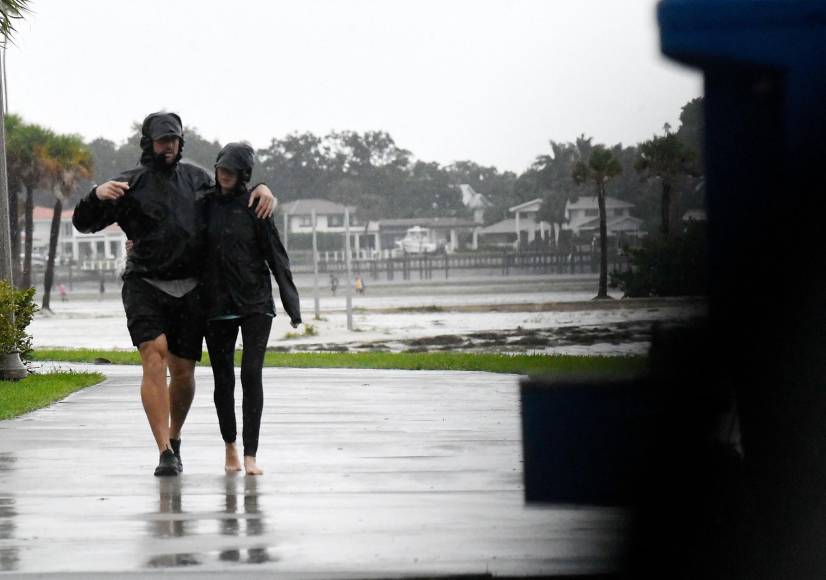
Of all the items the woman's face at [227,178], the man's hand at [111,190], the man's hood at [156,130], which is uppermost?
the man's hood at [156,130]

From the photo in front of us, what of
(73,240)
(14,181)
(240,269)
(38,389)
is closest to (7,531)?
(240,269)

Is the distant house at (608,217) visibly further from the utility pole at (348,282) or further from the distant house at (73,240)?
the distant house at (73,240)

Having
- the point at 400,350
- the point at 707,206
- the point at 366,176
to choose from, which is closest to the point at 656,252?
the point at 707,206

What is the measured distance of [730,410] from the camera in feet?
14.3

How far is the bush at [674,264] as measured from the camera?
413 cm

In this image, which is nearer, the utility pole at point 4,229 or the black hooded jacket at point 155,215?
the black hooded jacket at point 155,215

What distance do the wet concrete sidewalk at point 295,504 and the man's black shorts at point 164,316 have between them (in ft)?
2.55

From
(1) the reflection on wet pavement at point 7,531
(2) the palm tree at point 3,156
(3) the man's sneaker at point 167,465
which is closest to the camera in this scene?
(1) the reflection on wet pavement at point 7,531

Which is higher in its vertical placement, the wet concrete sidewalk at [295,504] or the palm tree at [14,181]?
the palm tree at [14,181]

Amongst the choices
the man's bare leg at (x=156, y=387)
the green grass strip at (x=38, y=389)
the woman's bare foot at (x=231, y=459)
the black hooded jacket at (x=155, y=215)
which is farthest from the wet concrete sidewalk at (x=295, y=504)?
the black hooded jacket at (x=155, y=215)

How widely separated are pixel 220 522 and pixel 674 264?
3.23 metres

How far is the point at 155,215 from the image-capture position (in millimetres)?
8070

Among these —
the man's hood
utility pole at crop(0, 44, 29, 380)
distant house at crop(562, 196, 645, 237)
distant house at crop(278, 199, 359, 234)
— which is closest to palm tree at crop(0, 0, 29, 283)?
utility pole at crop(0, 44, 29, 380)

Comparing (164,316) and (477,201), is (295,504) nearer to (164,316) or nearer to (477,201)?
(164,316)
